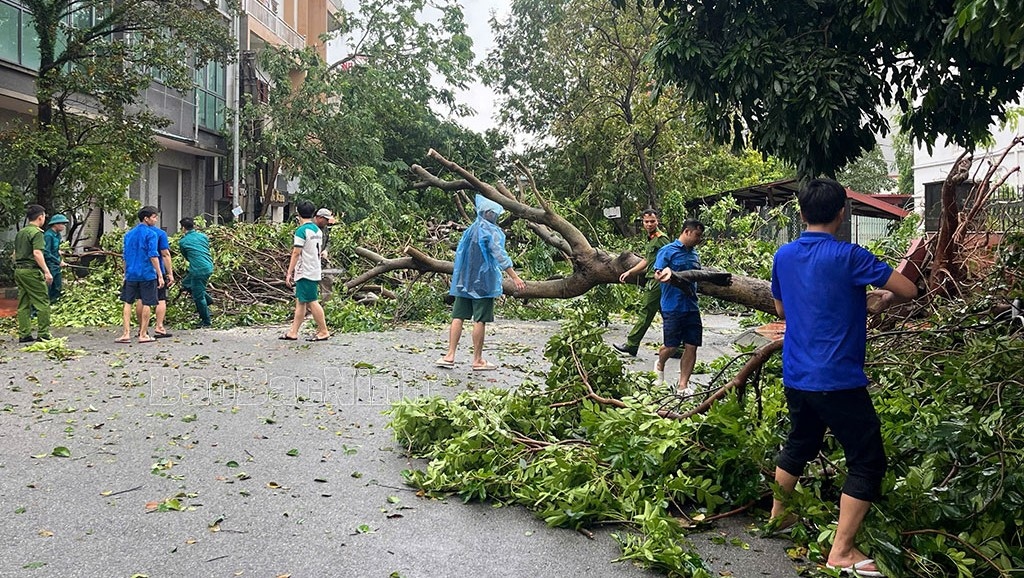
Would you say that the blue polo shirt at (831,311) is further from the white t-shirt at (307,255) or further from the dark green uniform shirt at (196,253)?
the dark green uniform shirt at (196,253)

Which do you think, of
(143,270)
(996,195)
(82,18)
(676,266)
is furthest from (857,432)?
(82,18)

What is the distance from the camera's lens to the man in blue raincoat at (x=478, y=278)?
8.87 meters

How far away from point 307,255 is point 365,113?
1654 centimetres

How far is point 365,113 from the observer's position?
86.6 feet

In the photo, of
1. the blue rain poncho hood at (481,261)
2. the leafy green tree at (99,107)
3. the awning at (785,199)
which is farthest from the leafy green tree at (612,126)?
the blue rain poncho hood at (481,261)

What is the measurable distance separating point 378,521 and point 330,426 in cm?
212

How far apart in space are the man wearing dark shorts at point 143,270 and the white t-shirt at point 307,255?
70.2 inches

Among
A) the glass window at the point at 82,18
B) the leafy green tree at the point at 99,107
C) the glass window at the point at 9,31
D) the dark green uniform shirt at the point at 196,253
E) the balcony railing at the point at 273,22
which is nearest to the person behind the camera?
the dark green uniform shirt at the point at 196,253

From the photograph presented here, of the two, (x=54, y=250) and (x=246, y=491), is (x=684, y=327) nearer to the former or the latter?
(x=246, y=491)

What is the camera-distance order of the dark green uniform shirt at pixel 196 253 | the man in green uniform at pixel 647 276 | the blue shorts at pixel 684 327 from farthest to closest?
1. the dark green uniform shirt at pixel 196 253
2. the man in green uniform at pixel 647 276
3. the blue shorts at pixel 684 327

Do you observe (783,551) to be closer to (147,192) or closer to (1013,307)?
(1013,307)

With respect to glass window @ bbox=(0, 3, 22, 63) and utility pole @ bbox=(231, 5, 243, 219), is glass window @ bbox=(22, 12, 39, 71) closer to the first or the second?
glass window @ bbox=(0, 3, 22, 63)

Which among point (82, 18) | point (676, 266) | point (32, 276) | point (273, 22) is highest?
point (273, 22)

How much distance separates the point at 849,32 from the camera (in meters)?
6.13
